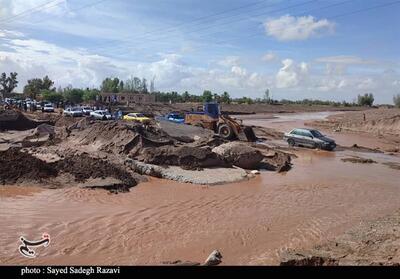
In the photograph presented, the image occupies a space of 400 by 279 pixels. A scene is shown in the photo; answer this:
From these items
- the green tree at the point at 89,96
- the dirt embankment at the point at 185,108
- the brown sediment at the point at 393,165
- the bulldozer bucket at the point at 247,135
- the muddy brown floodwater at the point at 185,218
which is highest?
the green tree at the point at 89,96

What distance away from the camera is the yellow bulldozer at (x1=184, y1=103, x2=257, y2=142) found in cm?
3559

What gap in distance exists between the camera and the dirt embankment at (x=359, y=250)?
28.1 feet

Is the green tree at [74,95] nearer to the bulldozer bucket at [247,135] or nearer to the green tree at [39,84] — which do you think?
the green tree at [39,84]

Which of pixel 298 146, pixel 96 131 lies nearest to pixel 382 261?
pixel 96 131

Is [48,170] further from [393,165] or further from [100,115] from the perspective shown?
[100,115]

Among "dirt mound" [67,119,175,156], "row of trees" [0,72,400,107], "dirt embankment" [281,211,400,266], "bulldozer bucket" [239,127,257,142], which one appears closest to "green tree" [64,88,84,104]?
"row of trees" [0,72,400,107]

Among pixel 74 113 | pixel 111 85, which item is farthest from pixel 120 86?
pixel 74 113

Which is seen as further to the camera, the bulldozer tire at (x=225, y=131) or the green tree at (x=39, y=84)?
the green tree at (x=39, y=84)

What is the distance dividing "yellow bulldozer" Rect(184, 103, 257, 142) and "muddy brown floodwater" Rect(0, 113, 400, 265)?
14.1 meters

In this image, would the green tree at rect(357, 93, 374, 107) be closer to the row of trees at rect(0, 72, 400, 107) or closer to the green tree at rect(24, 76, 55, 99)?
the row of trees at rect(0, 72, 400, 107)

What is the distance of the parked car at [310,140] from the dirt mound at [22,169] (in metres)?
22.4

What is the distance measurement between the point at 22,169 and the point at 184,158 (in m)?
7.65

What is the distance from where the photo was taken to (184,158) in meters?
22.5

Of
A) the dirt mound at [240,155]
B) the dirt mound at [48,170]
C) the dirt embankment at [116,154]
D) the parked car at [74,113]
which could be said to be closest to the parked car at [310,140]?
the dirt embankment at [116,154]
